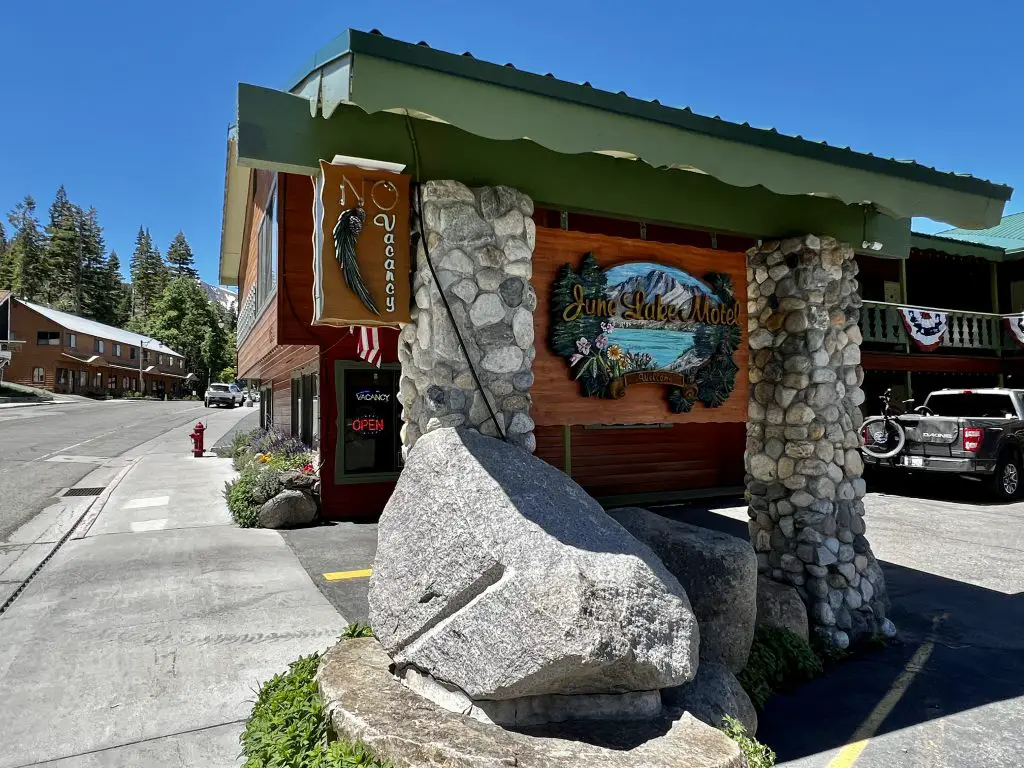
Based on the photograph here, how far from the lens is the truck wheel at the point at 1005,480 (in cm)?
1219

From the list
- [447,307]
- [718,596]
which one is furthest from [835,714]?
[447,307]

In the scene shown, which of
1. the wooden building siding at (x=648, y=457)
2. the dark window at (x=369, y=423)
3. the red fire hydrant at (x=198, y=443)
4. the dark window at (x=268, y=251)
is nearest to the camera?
the dark window at (x=369, y=423)

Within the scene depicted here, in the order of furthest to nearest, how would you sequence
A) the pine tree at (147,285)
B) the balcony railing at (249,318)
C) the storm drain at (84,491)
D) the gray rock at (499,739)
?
1. the pine tree at (147,285)
2. the balcony railing at (249,318)
3. the storm drain at (84,491)
4. the gray rock at (499,739)

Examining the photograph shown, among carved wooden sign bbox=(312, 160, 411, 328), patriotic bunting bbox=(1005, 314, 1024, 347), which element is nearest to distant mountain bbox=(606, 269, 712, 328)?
carved wooden sign bbox=(312, 160, 411, 328)

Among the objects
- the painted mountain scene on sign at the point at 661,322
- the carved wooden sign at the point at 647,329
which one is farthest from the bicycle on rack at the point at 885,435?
the painted mountain scene on sign at the point at 661,322

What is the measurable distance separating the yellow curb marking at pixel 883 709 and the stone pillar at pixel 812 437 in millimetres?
399

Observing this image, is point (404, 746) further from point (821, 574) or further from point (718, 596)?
point (821, 574)

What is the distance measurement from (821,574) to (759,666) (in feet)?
4.35

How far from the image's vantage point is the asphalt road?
11.3 meters

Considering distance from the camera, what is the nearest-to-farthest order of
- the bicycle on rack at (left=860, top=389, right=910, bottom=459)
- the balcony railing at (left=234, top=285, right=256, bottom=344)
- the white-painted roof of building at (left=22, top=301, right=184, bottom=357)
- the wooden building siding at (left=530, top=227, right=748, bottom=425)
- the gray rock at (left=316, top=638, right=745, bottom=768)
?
1. the gray rock at (left=316, top=638, right=745, bottom=768)
2. the wooden building siding at (left=530, top=227, right=748, bottom=425)
3. the bicycle on rack at (left=860, top=389, right=910, bottom=459)
4. the balcony railing at (left=234, top=285, right=256, bottom=344)
5. the white-painted roof of building at (left=22, top=301, right=184, bottom=357)

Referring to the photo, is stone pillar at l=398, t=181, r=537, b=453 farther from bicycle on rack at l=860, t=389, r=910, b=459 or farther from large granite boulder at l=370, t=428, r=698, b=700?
bicycle on rack at l=860, t=389, r=910, b=459

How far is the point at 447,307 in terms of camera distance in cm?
415

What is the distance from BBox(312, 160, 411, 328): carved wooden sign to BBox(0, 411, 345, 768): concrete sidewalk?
249 cm

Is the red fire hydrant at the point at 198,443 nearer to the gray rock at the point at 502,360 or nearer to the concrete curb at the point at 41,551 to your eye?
the concrete curb at the point at 41,551
